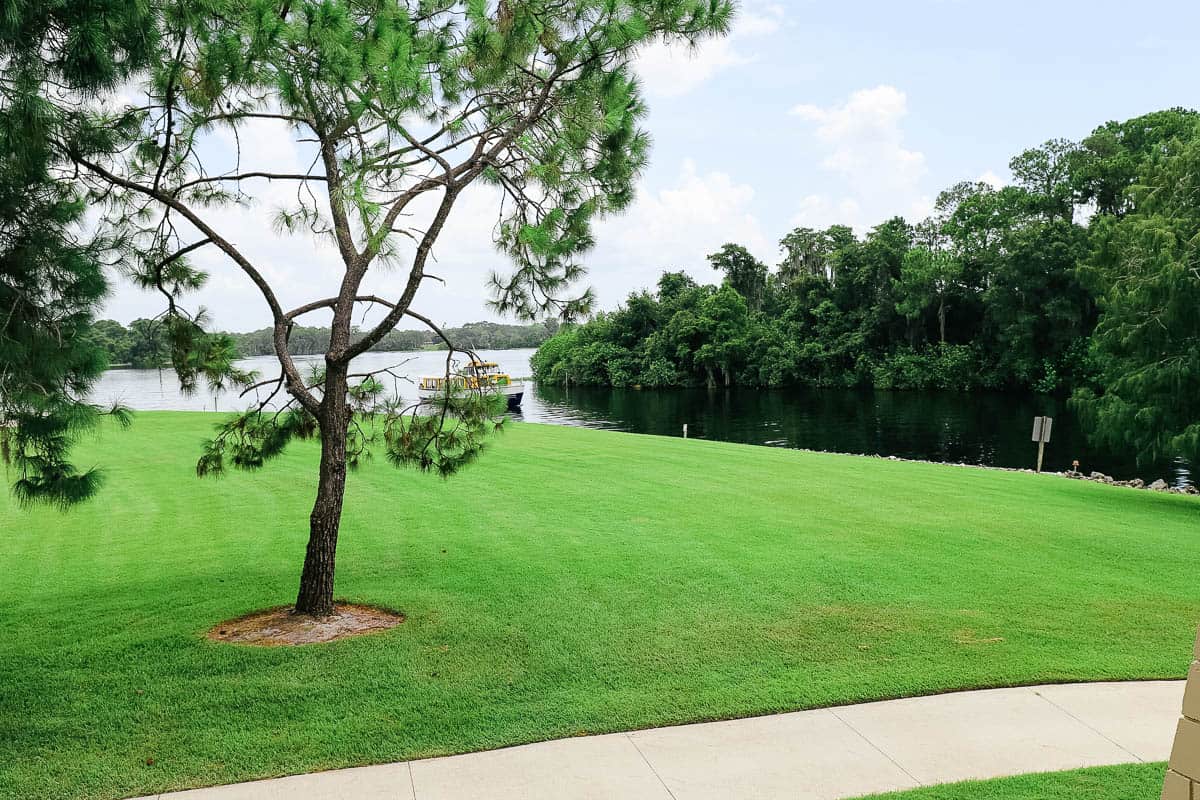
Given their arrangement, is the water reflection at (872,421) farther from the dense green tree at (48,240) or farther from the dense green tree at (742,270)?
the dense green tree at (48,240)

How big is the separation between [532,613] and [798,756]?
3042 mm

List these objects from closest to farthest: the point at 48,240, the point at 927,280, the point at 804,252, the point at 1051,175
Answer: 1. the point at 48,240
2. the point at 1051,175
3. the point at 927,280
4. the point at 804,252

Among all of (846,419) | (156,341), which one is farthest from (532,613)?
(846,419)

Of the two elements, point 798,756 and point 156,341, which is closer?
point 798,756

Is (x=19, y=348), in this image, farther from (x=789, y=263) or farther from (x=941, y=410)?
(x=789, y=263)

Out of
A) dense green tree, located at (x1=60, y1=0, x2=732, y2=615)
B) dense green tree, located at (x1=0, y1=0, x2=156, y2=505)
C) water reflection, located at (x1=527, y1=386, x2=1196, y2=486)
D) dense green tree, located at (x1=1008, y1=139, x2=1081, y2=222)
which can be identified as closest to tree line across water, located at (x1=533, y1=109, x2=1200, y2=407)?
dense green tree, located at (x1=1008, y1=139, x2=1081, y2=222)

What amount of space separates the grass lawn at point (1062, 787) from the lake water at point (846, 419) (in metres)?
4.85

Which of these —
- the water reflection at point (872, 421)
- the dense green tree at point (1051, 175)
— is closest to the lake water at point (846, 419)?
the water reflection at point (872, 421)

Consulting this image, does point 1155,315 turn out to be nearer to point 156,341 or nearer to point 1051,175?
point 156,341

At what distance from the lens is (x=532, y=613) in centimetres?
694

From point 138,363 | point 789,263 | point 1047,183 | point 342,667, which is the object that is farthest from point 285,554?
point 789,263

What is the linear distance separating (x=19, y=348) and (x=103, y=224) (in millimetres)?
2559

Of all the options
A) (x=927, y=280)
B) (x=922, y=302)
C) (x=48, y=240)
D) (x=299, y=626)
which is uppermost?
(x=927, y=280)

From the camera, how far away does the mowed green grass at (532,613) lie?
189 inches
